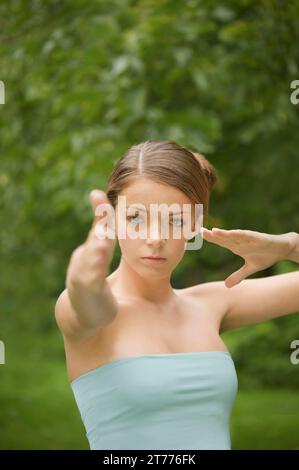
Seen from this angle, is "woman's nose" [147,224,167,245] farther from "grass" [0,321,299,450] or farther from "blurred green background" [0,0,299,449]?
"grass" [0,321,299,450]

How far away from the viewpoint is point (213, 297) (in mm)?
2172

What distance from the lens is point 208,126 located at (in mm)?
4203

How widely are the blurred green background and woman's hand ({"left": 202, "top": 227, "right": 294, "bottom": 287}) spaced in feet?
6.91

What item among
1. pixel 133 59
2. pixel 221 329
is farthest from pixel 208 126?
pixel 221 329

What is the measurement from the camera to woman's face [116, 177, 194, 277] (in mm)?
1811

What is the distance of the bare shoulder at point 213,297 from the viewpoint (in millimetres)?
2135

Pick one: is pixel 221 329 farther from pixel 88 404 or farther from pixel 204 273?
pixel 204 273

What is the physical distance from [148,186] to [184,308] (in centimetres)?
40

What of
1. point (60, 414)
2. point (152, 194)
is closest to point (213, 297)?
point (152, 194)

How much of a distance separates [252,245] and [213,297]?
34 cm

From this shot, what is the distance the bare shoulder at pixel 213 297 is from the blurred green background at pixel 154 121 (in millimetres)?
1908

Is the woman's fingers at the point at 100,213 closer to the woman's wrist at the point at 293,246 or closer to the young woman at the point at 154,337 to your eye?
the young woman at the point at 154,337


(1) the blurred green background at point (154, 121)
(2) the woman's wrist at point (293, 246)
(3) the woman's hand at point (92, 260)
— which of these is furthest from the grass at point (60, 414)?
(3) the woman's hand at point (92, 260)
